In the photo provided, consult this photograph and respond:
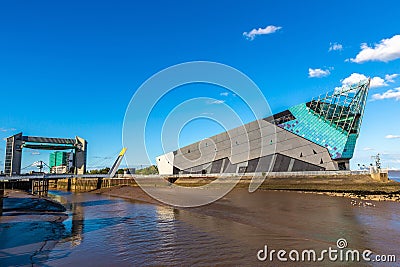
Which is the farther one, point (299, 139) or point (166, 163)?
point (166, 163)

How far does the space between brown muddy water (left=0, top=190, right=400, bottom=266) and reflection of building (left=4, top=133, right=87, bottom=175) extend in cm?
5098

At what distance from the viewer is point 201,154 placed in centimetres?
7050

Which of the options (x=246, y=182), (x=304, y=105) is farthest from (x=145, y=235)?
(x=304, y=105)

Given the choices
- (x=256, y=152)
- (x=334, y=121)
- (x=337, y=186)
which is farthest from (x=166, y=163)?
(x=337, y=186)

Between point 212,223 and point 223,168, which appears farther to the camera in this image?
point 223,168

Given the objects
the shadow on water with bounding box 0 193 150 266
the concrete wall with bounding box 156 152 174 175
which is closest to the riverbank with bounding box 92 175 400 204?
the shadow on water with bounding box 0 193 150 266

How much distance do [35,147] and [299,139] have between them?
61015 mm

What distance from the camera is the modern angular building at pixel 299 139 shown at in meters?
49.2

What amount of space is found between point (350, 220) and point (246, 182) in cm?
2888

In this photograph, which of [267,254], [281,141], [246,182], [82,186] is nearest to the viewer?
[267,254]

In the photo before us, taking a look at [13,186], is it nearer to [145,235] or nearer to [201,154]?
[201,154]

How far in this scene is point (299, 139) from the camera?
5294 cm

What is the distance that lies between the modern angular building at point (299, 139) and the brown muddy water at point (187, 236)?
3207cm

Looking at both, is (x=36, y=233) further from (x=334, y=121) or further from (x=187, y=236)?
(x=334, y=121)
